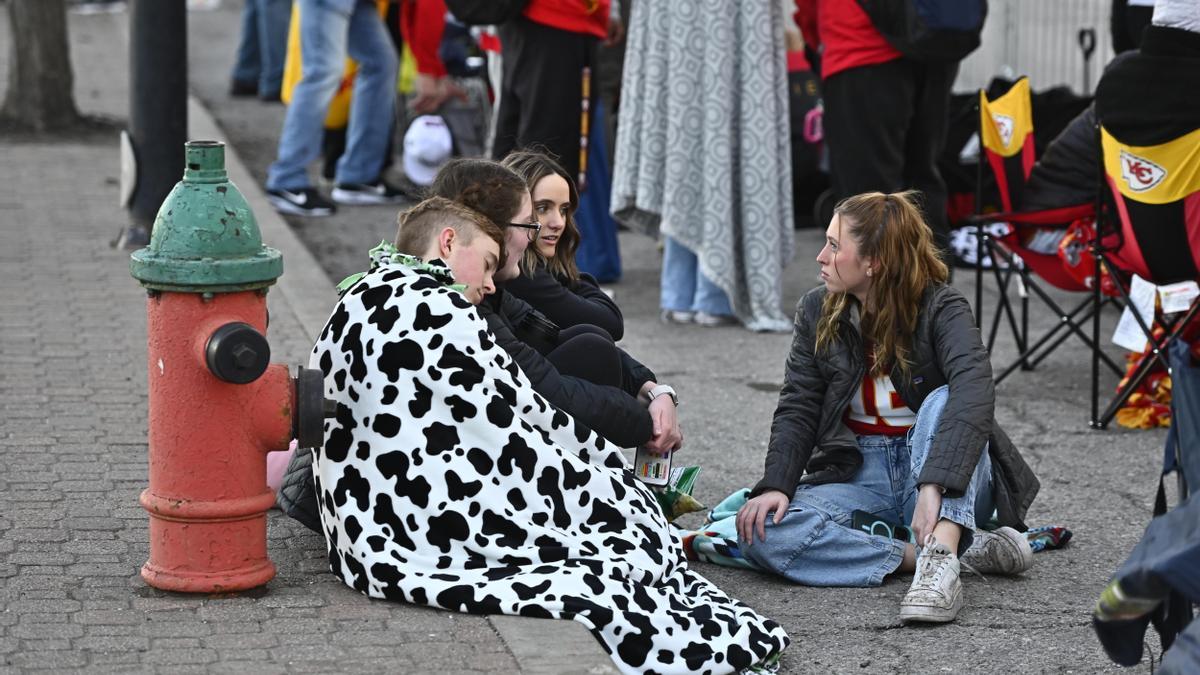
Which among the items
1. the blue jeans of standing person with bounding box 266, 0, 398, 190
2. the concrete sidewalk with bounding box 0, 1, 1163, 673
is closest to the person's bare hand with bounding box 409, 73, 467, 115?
the blue jeans of standing person with bounding box 266, 0, 398, 190

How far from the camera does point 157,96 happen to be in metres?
7.88

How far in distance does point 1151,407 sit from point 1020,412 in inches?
17.7

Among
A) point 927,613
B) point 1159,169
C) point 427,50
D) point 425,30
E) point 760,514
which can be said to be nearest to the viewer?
point 927,613

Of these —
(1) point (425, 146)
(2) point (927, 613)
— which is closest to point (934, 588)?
(2) point (927, 613)

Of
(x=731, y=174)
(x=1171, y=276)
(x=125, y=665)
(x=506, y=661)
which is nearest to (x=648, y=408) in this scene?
(x=506, y=661)

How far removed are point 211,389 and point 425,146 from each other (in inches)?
253

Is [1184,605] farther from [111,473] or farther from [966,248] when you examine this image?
[966,248]

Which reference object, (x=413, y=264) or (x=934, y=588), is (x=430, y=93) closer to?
(x=413, y=264)

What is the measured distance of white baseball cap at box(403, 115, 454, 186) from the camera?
9.98 metres

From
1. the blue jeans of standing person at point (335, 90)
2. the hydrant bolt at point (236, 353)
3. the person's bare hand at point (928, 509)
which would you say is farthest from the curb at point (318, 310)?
the person's bare hand at point (928, 509)

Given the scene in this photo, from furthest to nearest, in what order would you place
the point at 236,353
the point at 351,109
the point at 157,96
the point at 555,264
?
1. the point at 351,109
2. the point at 157,96
3. the point at 555,264
4. the point at 236,353

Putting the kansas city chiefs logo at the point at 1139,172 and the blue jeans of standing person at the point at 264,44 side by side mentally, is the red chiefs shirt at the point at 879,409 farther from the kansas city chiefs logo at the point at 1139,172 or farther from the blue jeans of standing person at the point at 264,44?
the blue jeans of standing person at the point at 264,44

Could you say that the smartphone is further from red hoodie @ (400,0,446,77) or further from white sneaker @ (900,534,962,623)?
red hoodie @ (400,0,446,77)

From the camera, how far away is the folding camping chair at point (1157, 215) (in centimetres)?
520
